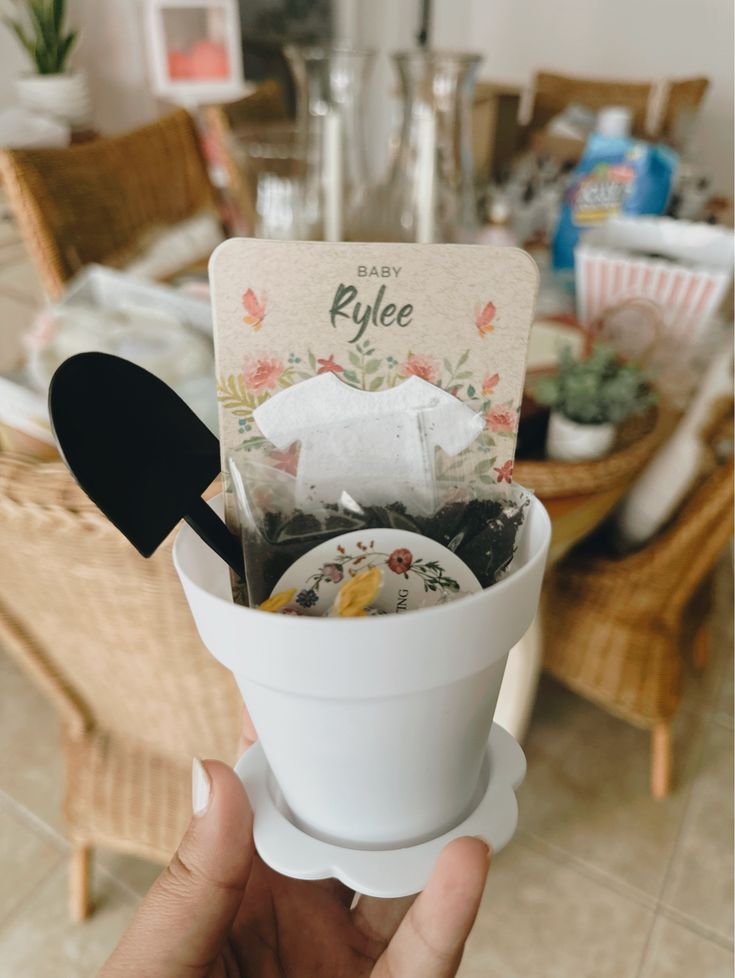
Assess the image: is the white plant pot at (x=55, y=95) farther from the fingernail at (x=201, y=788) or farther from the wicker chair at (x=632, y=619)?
the fingernail at (x=201, y=788)

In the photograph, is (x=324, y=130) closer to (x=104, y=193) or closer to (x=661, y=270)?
(x=104, y=193)

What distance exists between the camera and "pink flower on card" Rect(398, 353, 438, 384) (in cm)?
33

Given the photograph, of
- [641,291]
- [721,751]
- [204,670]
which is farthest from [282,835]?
[721,751]

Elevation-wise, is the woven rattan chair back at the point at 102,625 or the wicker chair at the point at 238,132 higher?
the wicker chair at the point at 238,132

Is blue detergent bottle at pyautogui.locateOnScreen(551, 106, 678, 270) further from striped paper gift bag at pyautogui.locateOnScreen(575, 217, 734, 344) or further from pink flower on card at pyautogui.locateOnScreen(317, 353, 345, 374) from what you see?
pink flower on card at pyautogui.locateOnScreen(317, 353, 345, 374)

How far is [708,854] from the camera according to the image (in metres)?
1.27

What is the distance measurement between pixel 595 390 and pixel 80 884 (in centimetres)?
113

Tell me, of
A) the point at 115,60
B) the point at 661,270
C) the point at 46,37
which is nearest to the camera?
the point at 661,270

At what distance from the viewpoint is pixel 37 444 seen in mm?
723

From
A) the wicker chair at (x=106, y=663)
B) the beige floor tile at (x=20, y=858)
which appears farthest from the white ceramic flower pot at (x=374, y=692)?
the beige floor tile at (x=20, y=858)

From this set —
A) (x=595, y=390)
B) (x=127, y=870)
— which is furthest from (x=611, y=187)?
(x=127, y=870)

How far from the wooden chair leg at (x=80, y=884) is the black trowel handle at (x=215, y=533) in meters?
0.99

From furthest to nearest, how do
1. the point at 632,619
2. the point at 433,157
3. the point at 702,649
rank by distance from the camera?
the point at 702,649 → the point at 433,157 → the point at 632,619

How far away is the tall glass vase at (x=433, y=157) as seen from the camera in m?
1.28
